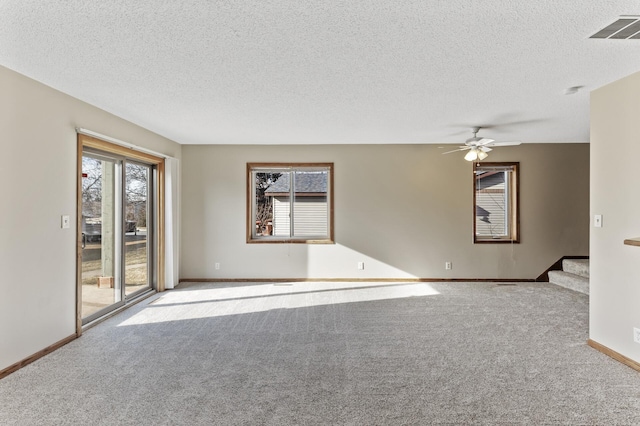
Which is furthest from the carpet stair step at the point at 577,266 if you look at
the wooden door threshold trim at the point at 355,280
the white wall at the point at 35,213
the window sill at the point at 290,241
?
the white wall at the point at 35,213

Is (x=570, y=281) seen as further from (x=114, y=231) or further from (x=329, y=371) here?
(x=114, y=231)

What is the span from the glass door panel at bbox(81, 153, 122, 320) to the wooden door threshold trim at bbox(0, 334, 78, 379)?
0.53 meters

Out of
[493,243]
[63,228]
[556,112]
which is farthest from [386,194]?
[63,228]

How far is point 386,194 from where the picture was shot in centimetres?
570

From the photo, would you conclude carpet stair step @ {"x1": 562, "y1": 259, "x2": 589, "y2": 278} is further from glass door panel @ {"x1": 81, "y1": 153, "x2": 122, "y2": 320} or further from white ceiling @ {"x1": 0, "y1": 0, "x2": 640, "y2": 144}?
glass door panel @ {"x1": 81, "y1": 153, "x2": 122, "y2": 320}

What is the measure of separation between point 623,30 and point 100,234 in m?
5.07

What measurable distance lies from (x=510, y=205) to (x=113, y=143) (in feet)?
20.3

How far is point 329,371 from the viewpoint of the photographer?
259 centimetres

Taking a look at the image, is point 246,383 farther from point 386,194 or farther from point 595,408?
point 386,194

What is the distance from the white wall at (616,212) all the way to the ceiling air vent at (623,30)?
34.7 inches

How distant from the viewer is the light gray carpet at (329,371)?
6.84 ft

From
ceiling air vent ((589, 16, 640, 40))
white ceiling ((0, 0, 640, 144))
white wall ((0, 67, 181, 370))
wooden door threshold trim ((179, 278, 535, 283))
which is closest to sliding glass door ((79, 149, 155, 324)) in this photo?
white wall ((0, 67, 181, 370))

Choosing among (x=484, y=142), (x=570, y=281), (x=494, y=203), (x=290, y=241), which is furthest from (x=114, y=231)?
(x=570, y=281)

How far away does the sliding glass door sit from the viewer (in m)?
3.69
